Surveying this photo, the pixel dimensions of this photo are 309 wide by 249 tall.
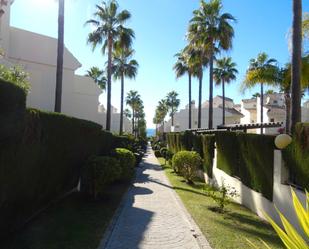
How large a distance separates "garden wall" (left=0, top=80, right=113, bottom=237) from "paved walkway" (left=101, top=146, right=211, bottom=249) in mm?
1836

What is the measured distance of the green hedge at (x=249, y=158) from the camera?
872cm

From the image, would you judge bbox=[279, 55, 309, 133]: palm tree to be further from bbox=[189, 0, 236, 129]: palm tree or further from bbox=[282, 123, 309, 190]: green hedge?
bbox=[282, 123, 309, 190]: green hedge

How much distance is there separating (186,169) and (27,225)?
9540 mm

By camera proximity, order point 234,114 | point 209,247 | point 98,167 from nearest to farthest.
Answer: point 209,247, point 98,167, point 234,114

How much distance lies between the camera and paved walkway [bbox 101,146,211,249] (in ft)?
21.0

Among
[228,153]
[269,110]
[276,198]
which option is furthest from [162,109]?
[276,198]

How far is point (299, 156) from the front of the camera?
718cm

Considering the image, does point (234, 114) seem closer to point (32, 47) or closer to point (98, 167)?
point (32, 47)

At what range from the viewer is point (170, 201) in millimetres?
10906

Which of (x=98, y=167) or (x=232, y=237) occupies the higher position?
(x=98, y=167)

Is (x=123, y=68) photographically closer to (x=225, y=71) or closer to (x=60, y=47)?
(x=225, y=71)

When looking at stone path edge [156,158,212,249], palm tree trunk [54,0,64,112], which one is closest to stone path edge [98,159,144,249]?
stone path edge [156,158,212,249]

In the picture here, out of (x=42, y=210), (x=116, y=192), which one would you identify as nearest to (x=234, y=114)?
(x=116, y=192)

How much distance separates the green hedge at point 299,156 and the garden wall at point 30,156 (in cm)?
554
